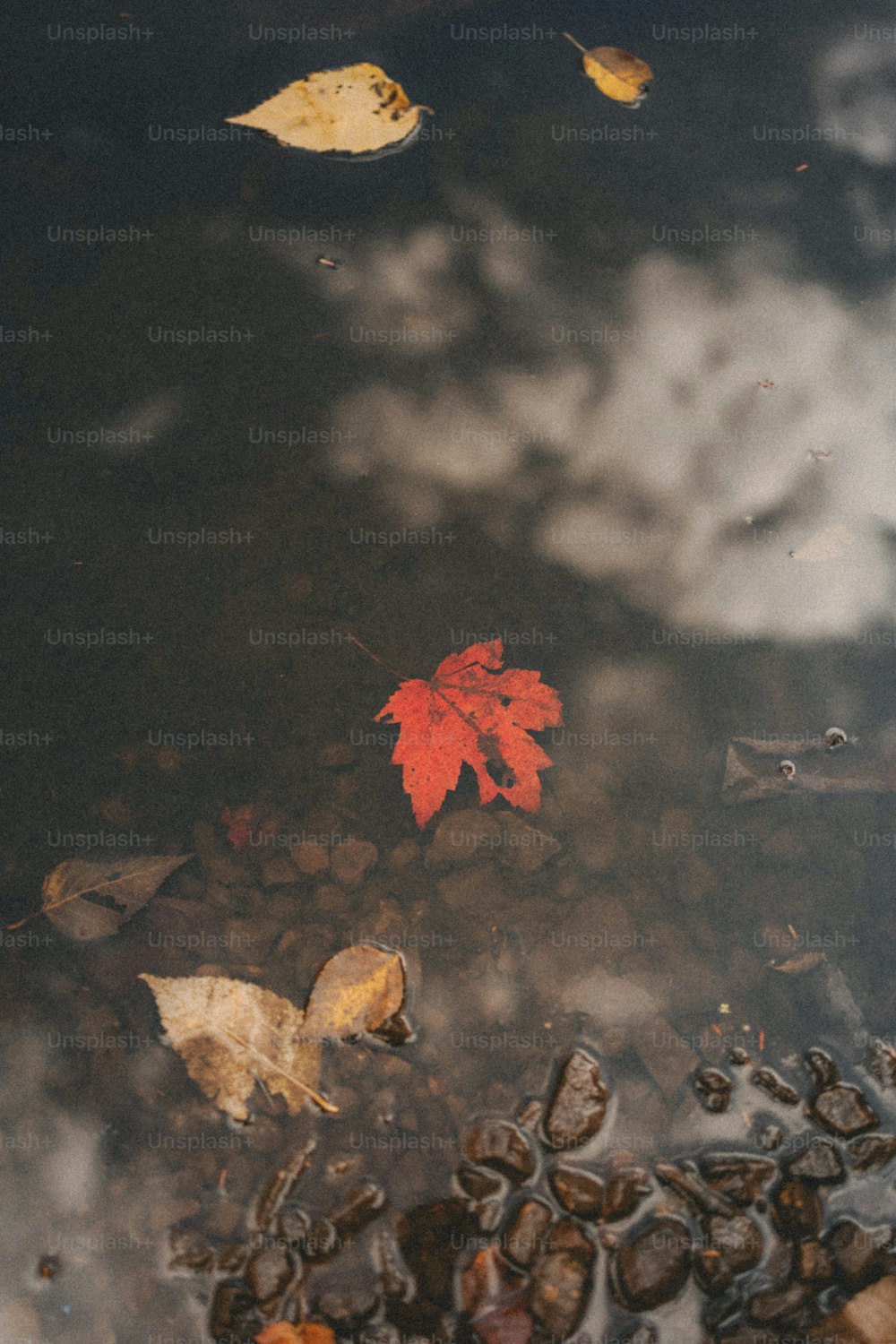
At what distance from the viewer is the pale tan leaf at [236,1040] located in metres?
1.88

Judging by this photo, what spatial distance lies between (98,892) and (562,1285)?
1.32 meters

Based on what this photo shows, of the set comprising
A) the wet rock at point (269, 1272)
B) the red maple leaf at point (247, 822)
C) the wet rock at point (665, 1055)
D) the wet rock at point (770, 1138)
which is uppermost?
the red maple leaf at point (247, 822)

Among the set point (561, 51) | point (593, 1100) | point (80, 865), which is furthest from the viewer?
Answer: point (561, 51)

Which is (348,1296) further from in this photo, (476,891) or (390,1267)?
(476,891)

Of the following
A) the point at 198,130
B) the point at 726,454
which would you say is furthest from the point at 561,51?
the point at 726,454

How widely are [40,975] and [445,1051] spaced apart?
0.96m

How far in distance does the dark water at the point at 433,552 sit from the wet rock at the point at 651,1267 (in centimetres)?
8

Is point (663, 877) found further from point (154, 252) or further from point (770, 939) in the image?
point (154, 252)

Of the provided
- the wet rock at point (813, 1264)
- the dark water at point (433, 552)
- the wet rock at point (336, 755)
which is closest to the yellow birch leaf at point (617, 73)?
the dark water at point (433, 552)

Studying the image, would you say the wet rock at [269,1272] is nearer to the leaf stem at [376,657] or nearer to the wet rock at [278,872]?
the wet rock at [278,872]

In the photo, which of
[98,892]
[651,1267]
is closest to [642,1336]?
[651,1267]

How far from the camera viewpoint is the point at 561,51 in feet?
8.37

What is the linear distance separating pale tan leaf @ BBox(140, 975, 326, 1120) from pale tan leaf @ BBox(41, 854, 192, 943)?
→ 6.7 inches

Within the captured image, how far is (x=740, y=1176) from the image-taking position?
5.94 feet
